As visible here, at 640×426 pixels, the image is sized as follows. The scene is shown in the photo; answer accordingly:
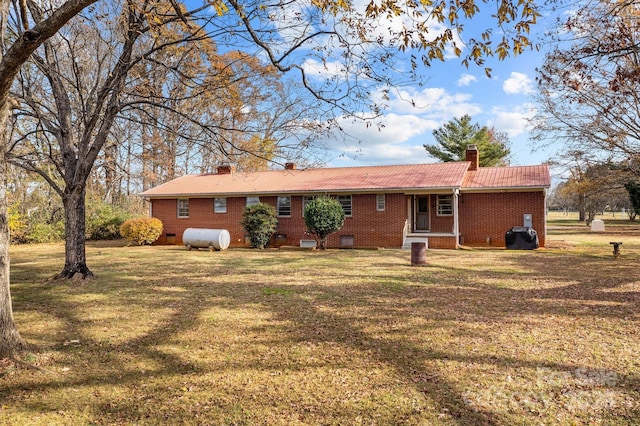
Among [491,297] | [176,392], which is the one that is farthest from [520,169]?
[176,392]

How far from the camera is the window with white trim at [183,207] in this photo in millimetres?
23562

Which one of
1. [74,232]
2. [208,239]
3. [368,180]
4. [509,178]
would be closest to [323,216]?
[368,180]

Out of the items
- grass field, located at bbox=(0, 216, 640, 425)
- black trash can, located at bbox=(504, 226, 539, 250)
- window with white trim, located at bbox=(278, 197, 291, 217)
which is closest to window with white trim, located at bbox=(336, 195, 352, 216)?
window with white trim, located at bbox=(278, 197, 291, 217)

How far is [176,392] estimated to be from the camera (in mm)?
4094

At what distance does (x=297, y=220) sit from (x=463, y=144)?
24.4 meters

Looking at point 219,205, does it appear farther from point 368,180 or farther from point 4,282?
point 4,282

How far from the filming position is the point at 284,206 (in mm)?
21500

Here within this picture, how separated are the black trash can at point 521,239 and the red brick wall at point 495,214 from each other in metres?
1.18

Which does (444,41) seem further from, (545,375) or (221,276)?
(221,276)

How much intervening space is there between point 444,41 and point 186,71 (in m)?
7.01

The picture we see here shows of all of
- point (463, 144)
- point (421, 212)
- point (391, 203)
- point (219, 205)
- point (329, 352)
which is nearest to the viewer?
point (329, 352)

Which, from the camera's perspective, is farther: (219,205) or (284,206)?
(219,205)

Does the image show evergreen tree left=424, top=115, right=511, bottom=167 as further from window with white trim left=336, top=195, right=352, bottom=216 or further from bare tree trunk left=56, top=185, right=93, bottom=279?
bare tree trunk left=56, top=185, right=93, bottom=279

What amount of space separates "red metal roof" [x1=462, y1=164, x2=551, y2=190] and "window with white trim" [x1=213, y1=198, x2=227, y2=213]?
40.7ft
